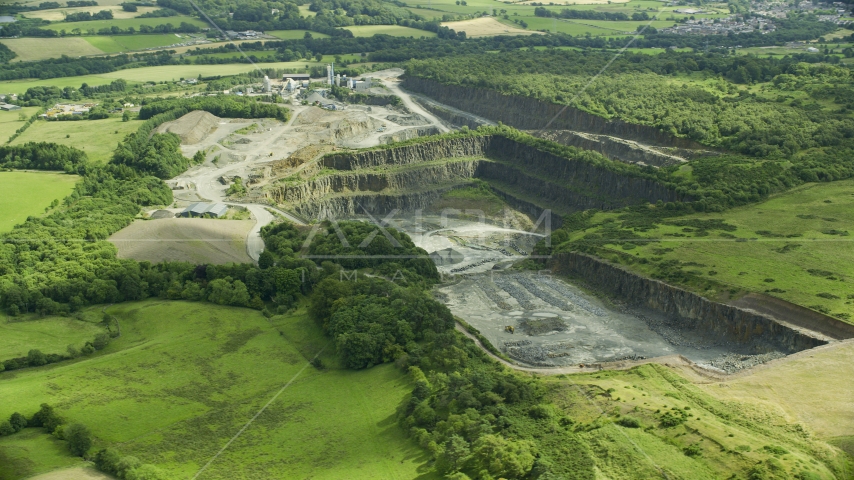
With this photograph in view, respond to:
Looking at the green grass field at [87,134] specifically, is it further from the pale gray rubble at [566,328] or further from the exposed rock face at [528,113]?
the pale gray rubble at [566,328]

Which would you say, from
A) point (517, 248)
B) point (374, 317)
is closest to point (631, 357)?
point (374, 317)

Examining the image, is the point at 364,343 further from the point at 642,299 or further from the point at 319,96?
the point at 319,96

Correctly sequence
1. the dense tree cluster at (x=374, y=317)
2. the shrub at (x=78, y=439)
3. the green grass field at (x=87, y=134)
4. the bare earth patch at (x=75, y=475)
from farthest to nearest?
1. the green grass field at (x=87, y=134)
2. the dense tree cluster at (x=374, y=317)
3. the shrub at (x=78, y=439)
4. the bare earth patch at (x=75, y=475)

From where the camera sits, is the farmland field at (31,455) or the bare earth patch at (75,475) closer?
the bare earth patch at (75,475)

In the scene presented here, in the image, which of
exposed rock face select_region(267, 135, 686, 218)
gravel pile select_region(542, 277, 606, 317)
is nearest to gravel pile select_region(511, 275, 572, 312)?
gravel pile select_region(542, 277, 606, 317)

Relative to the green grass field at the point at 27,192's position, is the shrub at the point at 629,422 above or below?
above

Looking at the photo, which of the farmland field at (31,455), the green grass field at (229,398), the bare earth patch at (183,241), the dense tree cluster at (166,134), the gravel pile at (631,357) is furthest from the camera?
the dense tree cluster at (166,134)

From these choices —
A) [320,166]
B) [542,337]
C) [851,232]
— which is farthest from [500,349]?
[320,166]

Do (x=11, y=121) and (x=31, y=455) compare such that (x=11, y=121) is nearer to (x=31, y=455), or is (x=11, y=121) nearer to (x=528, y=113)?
(x=528, y=113)

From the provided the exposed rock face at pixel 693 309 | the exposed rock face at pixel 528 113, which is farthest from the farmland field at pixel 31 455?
the exposed rock face at pixel 528 113
